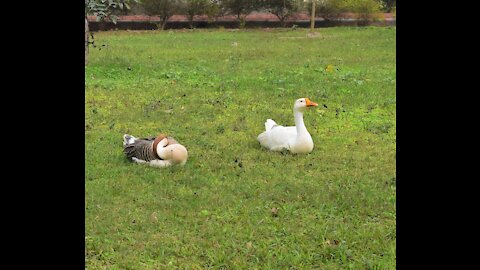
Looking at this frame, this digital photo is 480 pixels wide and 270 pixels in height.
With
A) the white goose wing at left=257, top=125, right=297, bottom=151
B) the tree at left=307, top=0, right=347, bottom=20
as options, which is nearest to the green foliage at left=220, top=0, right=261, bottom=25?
the tree at left=307, top=0, right=347, bottom=20

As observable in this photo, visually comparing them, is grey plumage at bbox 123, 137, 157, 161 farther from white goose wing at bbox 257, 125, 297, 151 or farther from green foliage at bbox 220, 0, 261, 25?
green foliage at bbox 220, 0, 261, 25

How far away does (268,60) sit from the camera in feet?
45.1

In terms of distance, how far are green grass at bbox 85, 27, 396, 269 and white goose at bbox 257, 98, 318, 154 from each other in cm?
9

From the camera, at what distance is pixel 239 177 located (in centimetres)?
490

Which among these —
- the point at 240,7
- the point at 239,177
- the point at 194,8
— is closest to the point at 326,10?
the point at 240,7

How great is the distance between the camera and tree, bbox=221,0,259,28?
84.4 ft

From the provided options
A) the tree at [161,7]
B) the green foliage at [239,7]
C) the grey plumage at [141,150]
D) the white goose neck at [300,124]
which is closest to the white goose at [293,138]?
the white goose neck at [300,124]

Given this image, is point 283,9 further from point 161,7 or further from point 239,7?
point 161,7

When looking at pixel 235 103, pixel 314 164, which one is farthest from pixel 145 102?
pixel 314 164

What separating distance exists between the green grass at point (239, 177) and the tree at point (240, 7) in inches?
589

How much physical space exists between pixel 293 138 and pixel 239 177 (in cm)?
93

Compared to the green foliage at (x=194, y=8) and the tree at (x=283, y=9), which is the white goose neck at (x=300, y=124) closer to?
the green foliage at (x=194, y=8)
